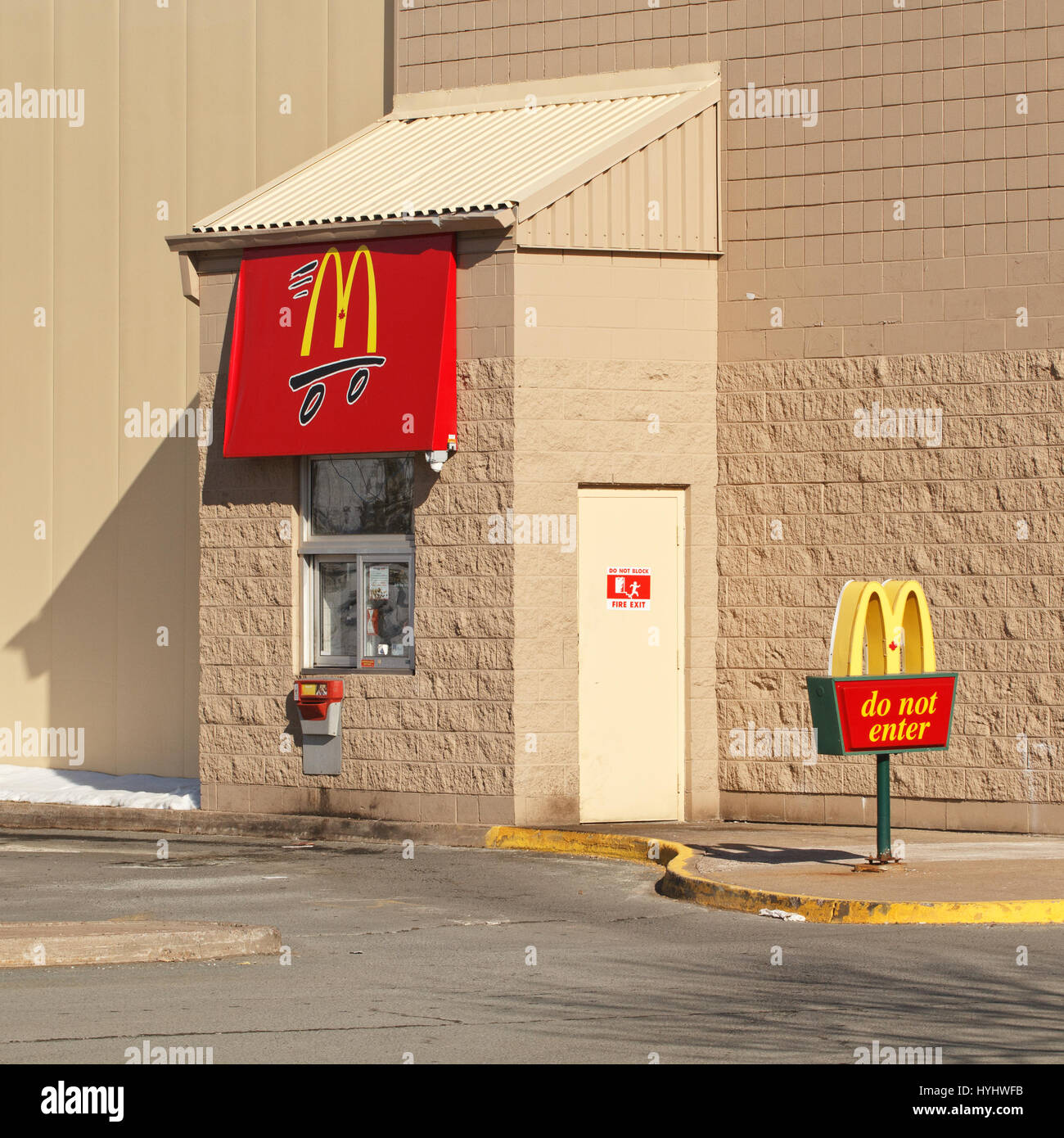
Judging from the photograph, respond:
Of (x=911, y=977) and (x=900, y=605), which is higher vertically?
(x=900, y=605)

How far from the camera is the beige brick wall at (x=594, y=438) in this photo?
14.3 m

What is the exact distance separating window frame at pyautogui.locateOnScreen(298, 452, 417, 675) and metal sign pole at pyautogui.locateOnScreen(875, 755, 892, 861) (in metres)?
4.81

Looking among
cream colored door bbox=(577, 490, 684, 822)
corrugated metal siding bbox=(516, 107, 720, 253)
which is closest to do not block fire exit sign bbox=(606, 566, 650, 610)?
cream colored door bbox=(577, 490, 684, 822)

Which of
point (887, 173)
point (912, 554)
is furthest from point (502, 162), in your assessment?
point (912, 554)

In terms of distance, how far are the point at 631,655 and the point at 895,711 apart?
12.6 ft

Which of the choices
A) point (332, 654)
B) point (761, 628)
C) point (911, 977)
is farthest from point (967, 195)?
point (911, 977)

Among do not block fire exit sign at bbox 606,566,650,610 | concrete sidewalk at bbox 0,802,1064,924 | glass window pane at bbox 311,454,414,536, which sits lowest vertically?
concrete sidewalk at bbox 0,802,1064,924

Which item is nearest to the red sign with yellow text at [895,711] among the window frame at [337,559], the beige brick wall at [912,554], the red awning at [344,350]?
the beige brick wall at [912,554]

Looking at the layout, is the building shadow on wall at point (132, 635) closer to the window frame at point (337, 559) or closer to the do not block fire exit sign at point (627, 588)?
the window frame at point (337, 559)

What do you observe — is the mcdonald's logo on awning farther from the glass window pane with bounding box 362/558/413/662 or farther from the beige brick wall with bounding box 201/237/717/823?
the glass window pane with bounding box 362/558/413/662

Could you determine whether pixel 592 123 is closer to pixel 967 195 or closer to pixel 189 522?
pixel 967 195

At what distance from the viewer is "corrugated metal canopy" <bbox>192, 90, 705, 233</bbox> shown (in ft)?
47.3

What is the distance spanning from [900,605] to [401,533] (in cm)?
521

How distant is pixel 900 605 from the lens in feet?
37.5
